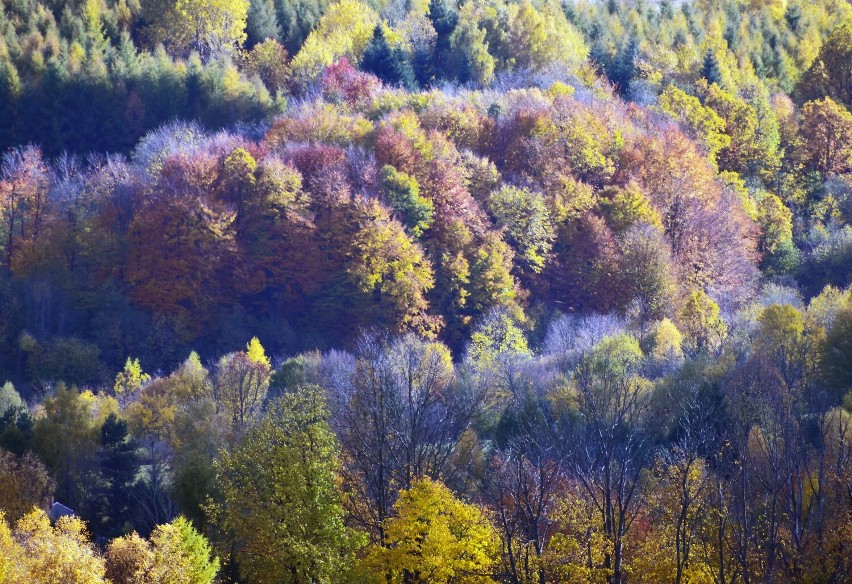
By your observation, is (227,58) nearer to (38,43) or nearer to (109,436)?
(38,43)

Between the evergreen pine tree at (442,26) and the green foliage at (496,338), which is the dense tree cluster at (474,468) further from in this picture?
the evergreen pine tree at (442,26)

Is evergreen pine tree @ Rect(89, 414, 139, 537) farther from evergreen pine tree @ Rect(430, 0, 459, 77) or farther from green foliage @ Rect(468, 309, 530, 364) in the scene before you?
evergreen pine tree @ Rect(430, 0, 459, 77)

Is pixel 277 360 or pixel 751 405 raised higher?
pixel 277 360

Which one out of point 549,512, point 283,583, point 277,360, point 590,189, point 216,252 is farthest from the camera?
point 590,189

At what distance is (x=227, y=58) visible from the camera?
332ft

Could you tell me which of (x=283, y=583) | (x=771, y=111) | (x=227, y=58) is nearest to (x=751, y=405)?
(x=283, y=583)

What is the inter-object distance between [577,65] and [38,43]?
3806 cm

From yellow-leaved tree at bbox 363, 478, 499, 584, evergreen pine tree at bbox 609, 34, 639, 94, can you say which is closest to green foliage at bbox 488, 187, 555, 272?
evergreen pine tree at bbox 609, 34, 639, 94

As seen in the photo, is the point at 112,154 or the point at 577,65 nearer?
the point at 112,154

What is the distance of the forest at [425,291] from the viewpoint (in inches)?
1646

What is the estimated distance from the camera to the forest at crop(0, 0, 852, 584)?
41812mm

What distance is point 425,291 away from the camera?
249 ft

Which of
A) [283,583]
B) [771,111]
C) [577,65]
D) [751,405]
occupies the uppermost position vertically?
[577,65]

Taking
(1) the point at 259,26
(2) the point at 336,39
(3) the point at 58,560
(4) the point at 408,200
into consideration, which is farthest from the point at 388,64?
(3) the point at 58,560
